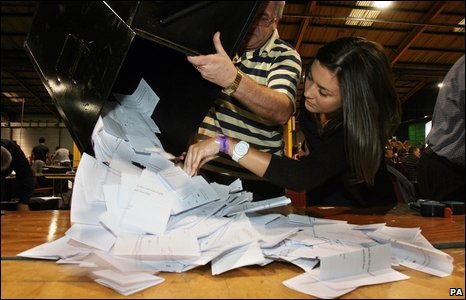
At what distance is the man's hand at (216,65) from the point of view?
2.03 feet

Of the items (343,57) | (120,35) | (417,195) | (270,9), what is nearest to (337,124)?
(343,57)

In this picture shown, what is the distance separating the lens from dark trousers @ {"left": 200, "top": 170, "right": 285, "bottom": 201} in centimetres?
102

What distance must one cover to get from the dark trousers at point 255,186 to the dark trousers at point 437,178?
0.45 metres

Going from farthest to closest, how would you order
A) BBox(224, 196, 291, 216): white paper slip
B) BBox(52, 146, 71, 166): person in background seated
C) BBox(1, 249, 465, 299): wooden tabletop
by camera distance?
BBox(52, 146, 71, 166): person in background seated, BBox(224, 196, 291, 216): white paper slip, BBox(1, 249, 465, 299): wooden tabletop

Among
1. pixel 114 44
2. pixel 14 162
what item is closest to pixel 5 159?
pixel 14 162

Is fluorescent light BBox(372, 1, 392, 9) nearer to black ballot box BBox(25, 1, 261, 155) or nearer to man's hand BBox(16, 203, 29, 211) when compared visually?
black ballot box BBox(25, 1, 261, 155)

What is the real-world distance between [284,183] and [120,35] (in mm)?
451

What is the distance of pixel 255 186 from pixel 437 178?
54 cm

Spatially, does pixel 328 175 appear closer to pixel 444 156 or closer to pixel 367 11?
pixel 444 156

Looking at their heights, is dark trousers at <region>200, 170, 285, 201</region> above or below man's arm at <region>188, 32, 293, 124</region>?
below

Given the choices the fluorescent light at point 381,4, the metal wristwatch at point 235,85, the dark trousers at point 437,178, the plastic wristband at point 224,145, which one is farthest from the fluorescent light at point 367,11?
the dark trousers at point 437,178

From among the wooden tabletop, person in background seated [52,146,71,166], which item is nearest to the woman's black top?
the wooden tabletop

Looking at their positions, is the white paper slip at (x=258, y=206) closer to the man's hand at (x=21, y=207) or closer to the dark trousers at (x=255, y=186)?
the dark trousers at (x=255, y=186)

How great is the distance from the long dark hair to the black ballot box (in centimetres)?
33
